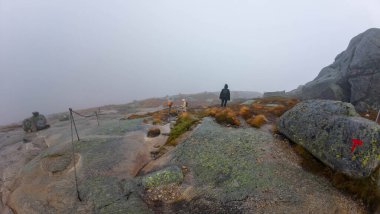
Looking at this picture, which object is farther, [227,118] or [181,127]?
[227,118]

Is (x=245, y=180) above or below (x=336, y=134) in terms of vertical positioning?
below

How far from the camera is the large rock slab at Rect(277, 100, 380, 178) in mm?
11922

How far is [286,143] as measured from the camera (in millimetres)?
16953

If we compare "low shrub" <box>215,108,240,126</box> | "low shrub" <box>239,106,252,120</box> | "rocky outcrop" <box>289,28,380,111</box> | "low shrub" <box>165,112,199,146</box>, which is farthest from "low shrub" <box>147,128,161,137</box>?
"rocky outcrop" <box>289,28,380,111</box>

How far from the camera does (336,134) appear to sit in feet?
44.0

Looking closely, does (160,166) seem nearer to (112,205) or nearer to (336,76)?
(112,205)

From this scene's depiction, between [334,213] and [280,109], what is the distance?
14.9m

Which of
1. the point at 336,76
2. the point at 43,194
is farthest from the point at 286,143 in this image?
the point at 336,76

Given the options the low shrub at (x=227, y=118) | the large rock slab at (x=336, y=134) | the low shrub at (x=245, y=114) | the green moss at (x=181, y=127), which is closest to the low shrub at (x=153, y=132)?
the green moss at (x=181, y=127)

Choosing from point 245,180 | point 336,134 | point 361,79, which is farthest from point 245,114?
point 361,79

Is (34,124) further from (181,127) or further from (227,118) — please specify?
(227,118)

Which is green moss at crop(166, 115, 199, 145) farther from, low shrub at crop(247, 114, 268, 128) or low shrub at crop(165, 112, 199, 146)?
low shrub at crop(247, 114, 268, 128)

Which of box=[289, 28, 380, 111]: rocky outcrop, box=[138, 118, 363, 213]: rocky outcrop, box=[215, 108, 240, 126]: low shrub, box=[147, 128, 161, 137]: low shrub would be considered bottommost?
box=[138, 118, 363, 213]: rocky outcrop

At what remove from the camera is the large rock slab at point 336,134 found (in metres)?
11.9
